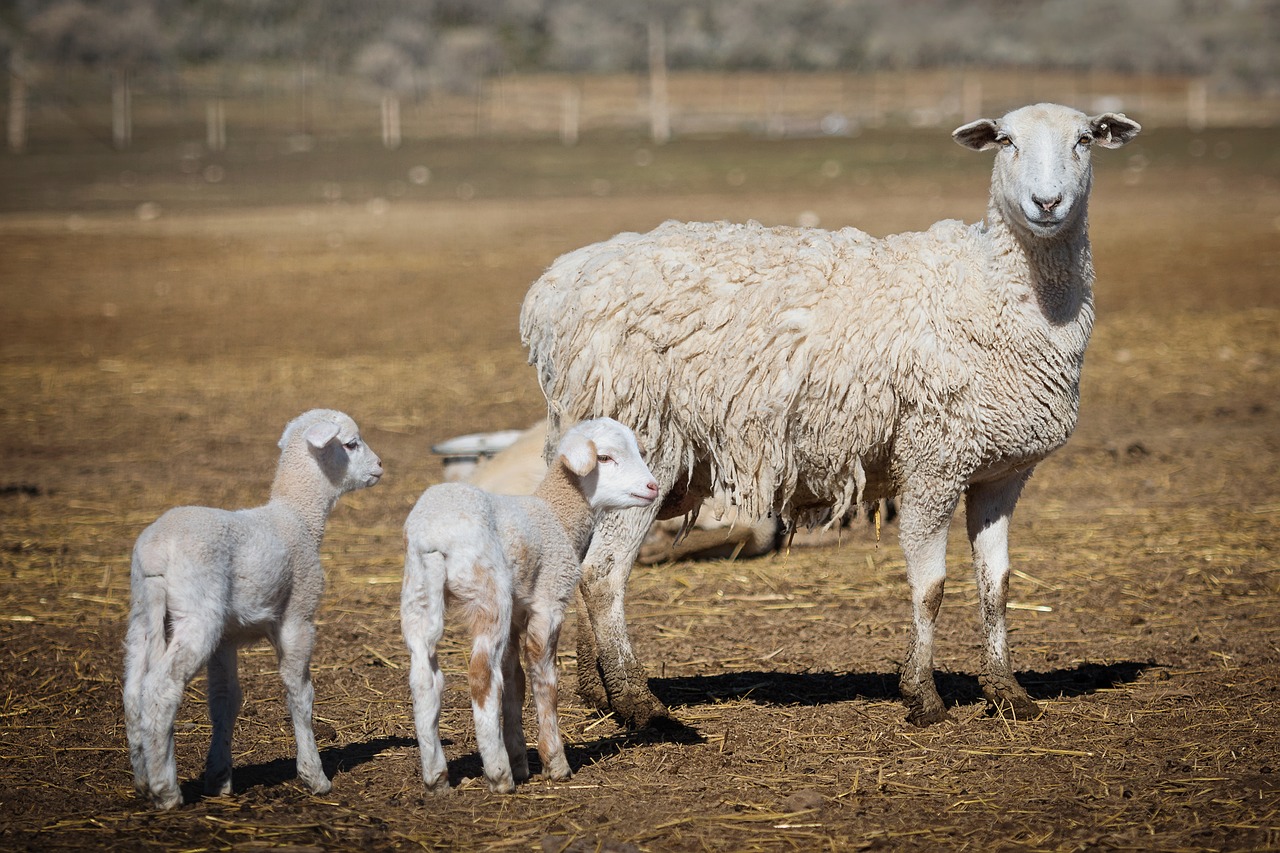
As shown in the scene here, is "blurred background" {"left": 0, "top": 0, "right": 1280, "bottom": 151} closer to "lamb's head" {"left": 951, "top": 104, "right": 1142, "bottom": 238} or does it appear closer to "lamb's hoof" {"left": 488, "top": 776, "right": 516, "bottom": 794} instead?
"lamb's head" {"left": 951, "top": 104, "right": 1142, "bottom": 238}

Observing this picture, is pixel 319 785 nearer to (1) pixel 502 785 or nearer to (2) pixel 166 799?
(2) pixel 166 799

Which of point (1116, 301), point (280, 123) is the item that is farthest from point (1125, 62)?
point (1116, 301)

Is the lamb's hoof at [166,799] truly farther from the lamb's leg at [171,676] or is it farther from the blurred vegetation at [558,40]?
the blurred vegetation at [558,40]

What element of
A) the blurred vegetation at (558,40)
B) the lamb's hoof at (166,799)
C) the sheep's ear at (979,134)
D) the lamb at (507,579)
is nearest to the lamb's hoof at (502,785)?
the lamb at (507,579)

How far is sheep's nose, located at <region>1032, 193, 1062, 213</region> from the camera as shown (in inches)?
215

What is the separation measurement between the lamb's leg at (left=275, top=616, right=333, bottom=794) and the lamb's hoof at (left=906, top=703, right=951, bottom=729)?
8.14 feet

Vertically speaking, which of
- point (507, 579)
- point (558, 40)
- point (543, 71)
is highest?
point (558, 40)

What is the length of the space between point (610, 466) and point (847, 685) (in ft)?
6.52

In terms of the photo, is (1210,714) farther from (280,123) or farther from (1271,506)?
(280,123)

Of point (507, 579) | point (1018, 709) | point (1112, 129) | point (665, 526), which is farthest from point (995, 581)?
point (665, 526)

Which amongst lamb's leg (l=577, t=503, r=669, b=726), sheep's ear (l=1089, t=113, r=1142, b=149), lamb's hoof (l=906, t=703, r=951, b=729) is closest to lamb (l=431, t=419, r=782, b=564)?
lamb's leg (l=577, t=503, r=669, b=726)

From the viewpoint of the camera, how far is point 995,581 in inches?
235

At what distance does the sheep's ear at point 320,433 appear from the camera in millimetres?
4766

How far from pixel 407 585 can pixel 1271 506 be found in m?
6.87
